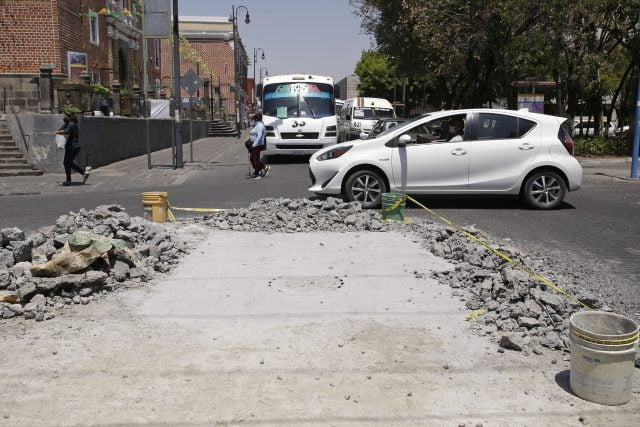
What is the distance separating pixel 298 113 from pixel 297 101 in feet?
1.50

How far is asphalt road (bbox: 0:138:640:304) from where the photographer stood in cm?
824

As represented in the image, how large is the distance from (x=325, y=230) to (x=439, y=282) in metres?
2.84

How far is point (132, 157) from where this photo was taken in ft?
77.8

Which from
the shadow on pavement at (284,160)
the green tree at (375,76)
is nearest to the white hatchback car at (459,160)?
the shadow on pavement at (284,160)

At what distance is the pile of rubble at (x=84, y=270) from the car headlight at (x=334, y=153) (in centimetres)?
352

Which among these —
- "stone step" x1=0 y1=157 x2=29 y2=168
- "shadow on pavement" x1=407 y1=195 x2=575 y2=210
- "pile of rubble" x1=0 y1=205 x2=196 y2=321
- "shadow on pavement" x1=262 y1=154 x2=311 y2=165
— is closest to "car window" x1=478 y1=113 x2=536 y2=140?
"shadow on pavement" x1=407 y1=195 x2=575 y2=210

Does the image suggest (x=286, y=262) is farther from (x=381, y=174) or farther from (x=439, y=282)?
(x=381, y=174)

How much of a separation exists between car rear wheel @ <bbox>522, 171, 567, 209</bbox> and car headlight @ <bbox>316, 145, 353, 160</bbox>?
10.5 feet

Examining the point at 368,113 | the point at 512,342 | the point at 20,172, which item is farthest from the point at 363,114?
the point at 512,342

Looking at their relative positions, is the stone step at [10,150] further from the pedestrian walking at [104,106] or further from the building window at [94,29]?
the building window at [94,29]

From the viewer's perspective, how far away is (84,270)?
19.5 feet

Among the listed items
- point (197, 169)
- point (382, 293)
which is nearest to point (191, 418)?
point (382, 293)

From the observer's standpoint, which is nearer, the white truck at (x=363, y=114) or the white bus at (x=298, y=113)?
the white bus at (x=298, y=113)

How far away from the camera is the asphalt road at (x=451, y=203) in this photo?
324 inches
